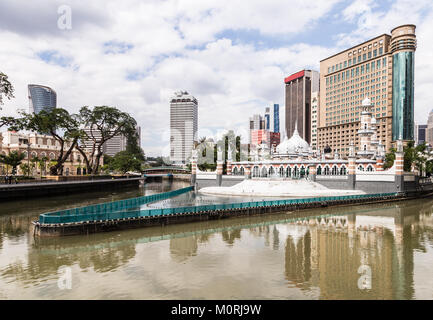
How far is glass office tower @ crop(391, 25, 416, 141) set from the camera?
118 m

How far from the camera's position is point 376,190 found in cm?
5425

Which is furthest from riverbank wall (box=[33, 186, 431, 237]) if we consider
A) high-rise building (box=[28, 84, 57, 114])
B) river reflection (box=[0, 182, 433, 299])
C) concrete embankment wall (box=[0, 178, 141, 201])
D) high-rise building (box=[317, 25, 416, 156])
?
high-rise building (box=[28, 84, 57, 114])

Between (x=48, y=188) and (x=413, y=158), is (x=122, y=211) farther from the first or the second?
(x=413, y=158)

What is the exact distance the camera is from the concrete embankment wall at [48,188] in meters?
48.3

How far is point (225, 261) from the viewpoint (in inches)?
747

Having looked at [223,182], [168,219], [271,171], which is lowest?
[168,219]

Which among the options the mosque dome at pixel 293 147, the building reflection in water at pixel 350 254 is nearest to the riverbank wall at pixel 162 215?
the building reflection in water at pixel 350 254

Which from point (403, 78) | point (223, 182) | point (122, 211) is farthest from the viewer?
point (403, 78)

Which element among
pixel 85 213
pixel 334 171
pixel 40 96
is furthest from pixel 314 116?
pixel 85 213

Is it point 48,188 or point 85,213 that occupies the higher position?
point 85,213

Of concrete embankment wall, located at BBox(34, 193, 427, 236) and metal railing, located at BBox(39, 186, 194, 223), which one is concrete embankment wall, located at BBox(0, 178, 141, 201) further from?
concrete embankment wall, located at BBox(34, 193, 427, 236)

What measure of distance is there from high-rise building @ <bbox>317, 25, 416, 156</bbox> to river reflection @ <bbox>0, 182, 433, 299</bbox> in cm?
9511

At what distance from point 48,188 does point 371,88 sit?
13807cm
